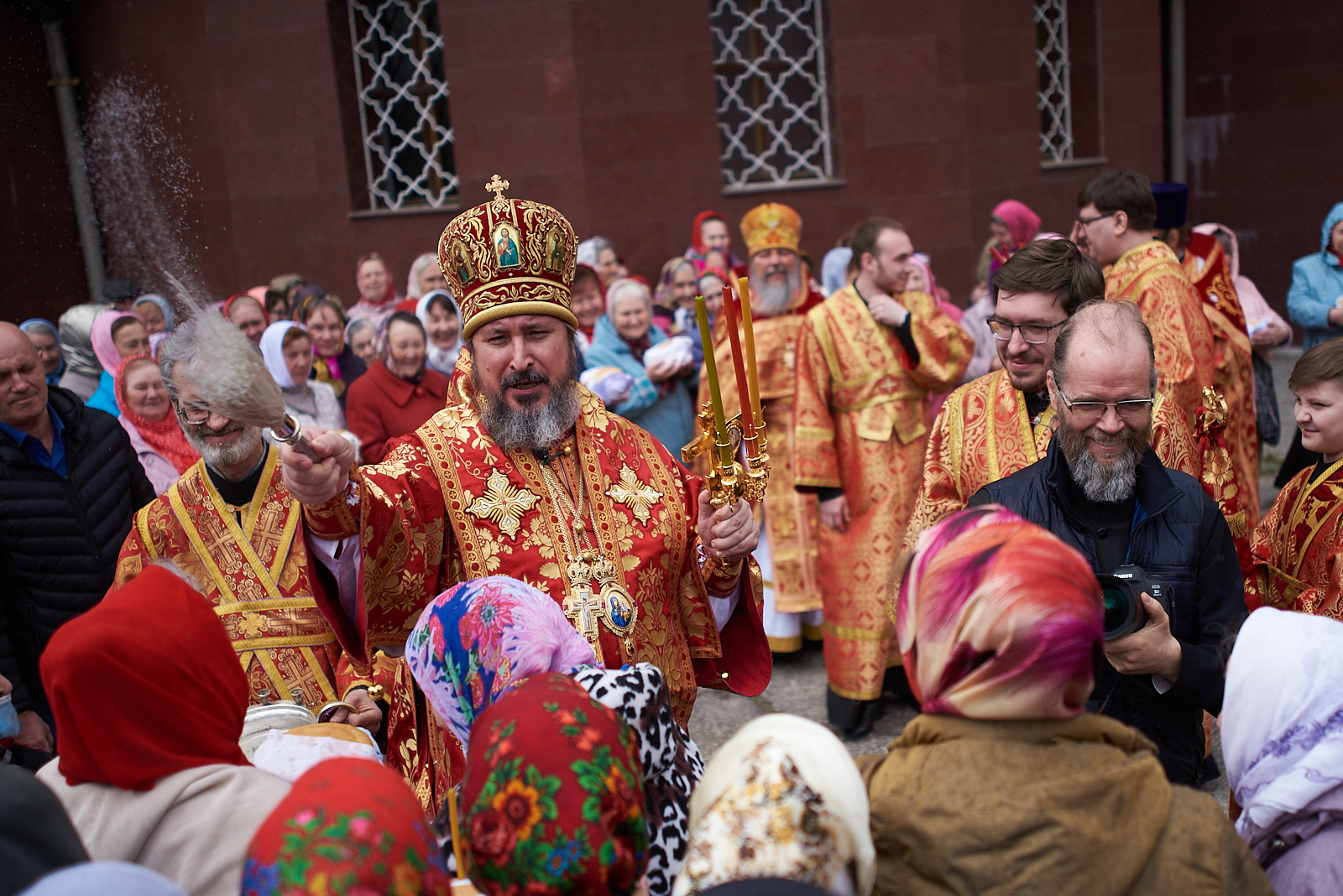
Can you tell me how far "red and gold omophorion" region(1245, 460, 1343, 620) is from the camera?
295cm

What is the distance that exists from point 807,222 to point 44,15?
7144 mm

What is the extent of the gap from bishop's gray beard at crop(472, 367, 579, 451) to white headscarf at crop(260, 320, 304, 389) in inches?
121

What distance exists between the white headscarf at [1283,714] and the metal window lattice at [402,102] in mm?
9164

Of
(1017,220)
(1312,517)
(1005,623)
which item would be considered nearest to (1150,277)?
(1312,517)

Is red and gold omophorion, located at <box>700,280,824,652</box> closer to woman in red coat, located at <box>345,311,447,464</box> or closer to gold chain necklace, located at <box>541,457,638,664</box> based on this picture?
woman in red coat, located at <box>345,311,447,464</box>

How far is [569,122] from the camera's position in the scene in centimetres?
945

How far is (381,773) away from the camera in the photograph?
4.40 ft

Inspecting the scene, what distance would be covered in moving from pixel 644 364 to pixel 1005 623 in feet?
16.1

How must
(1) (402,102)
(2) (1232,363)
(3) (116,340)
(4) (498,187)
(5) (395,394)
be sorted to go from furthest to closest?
1. (1) (402,102)
2. (3) (116,340)
3. (5) (395,394)
4. (2) (1232,363)
5. (4) (498,187)

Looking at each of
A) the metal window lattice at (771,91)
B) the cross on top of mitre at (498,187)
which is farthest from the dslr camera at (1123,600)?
the metal window lattice at (771,91)

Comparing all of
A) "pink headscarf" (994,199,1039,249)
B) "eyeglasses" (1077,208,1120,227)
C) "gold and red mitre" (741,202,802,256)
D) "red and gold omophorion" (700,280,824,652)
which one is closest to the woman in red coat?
"red and gold omophorion" (700,280,824,652)

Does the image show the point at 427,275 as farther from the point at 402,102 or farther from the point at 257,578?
the point at 257,578

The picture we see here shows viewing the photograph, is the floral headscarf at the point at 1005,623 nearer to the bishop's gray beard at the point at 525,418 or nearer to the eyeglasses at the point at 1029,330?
the bishop's gray beard at the point at 525,418

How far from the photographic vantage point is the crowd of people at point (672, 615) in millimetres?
1384
